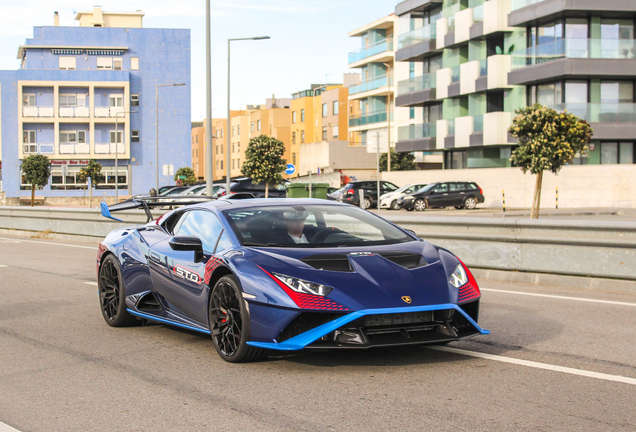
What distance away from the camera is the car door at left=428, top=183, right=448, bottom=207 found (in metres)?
40.4

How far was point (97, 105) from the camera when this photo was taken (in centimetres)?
7088

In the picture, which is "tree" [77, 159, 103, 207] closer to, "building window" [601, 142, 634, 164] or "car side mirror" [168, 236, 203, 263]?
"building window" [601, 142, 634, 164]

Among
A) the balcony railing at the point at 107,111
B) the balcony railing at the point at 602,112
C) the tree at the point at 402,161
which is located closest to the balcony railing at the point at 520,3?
the balcony railing at the point at 602,112

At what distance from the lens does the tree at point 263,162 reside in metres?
42.2

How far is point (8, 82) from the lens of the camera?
7006 cm

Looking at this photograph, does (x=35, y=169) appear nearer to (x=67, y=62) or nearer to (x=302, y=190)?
(x=67, y=62)

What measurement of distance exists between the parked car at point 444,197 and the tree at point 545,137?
34.7 feet

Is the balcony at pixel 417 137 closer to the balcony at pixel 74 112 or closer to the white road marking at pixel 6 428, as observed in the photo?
the balcony at pixel 74 112

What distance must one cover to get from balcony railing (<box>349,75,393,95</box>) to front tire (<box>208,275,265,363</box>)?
64.0m

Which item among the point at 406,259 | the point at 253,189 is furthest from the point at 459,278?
the point at 253,189

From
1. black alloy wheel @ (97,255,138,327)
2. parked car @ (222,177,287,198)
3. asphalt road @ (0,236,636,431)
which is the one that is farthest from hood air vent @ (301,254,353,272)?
parked car @ (222,177,287,198)

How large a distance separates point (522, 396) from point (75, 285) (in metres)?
7.97

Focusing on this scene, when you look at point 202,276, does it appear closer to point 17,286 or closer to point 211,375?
point 211,375

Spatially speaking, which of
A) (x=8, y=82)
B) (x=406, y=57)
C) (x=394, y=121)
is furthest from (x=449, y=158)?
(x=8, y=82)
